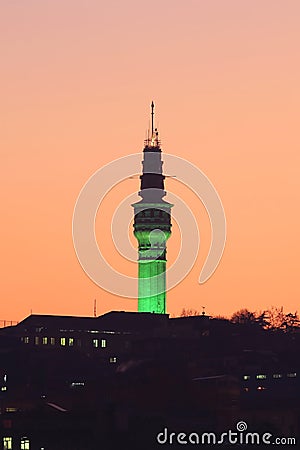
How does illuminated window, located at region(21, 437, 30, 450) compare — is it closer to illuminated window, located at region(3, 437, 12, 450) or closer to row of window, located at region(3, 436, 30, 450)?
row of window, located at region(3, 436, 30, 450)

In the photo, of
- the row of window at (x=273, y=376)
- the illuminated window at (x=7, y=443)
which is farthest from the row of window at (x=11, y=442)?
the row of window at (x=273, y=376)

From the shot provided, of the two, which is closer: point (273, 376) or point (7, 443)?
point (7, 443)

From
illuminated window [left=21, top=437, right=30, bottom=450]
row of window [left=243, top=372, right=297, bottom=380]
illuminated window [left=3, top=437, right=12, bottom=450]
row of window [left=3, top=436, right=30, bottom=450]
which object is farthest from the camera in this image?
row of window [left=243, top=372, right=297, bottom=380]

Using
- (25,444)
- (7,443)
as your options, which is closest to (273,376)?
(7,443)

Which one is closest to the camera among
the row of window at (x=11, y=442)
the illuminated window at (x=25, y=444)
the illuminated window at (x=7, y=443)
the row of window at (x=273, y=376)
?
the illuminated window at (x=25, y=444)

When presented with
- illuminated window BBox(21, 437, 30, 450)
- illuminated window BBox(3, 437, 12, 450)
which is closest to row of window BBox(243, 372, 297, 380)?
illuminated window BBox(3, 437, 12, 450)

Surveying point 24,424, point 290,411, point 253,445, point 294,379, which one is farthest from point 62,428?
point 294,379

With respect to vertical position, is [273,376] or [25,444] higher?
[273,376]

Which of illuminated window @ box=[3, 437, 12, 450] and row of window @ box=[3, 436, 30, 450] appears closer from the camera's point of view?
row of window @ box=[3, 436, 30, 450]

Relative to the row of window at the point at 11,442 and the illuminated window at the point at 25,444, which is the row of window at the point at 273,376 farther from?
the illuminated window at the point at 25,444

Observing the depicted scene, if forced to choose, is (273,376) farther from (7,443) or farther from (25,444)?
(25,444)

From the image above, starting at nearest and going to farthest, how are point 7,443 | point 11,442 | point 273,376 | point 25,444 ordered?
point 25,444 → point 11,442 → point 7,443 → point 273,376

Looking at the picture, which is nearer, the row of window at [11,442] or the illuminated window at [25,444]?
the illuminated window at [25,444]

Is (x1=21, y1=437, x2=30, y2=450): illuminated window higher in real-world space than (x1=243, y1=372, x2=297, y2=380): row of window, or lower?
lower
